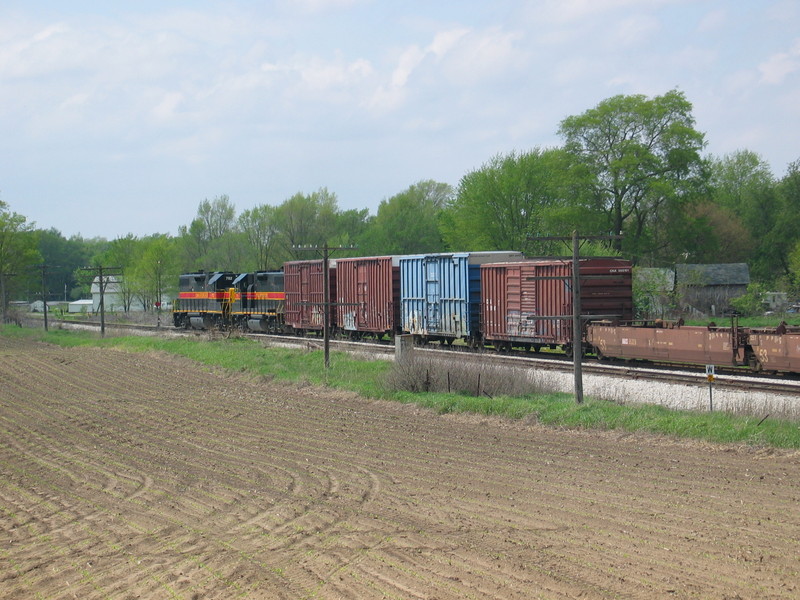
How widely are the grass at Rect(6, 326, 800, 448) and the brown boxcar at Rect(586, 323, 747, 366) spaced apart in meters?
4.81

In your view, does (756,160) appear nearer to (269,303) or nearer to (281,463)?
(269,303)

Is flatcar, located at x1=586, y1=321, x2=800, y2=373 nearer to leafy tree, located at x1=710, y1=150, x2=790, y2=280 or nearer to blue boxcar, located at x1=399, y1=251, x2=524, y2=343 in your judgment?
blue boxcar, located at x1=399, y1=251, x2=524, y2=343

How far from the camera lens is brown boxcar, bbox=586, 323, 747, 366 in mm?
22672

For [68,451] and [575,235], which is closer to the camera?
[68,451]

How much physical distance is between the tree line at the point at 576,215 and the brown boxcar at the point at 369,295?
8.31 meters

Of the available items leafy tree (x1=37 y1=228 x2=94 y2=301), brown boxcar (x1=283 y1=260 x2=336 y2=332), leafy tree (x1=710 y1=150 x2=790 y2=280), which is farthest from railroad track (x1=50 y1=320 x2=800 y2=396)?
leafy tree (x1=37 y1=228 x2=94 y2=301)

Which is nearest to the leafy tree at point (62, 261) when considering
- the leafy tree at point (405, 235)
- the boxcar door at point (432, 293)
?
the leafy tree at point (405, 235)

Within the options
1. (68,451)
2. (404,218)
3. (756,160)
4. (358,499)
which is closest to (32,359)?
(68,451)

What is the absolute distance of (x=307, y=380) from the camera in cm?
2659

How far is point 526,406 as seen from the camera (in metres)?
19.3

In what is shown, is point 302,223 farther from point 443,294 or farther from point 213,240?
point 443,294

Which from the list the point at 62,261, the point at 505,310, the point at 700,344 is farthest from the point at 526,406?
the point at 62,261

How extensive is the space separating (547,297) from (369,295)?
1064 cm

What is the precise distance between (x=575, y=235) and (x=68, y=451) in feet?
38.4
